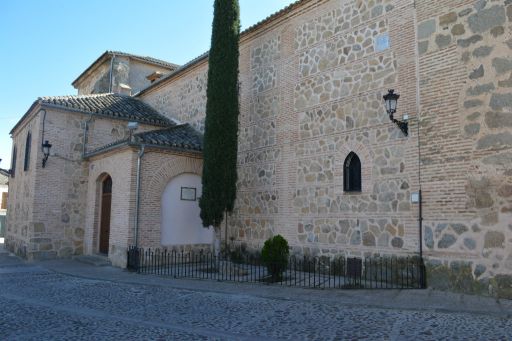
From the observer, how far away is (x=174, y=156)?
454 inches

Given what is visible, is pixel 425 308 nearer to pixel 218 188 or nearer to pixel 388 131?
pixel 388 131

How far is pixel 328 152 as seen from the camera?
9195 mm

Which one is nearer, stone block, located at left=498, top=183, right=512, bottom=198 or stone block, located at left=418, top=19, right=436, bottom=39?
stone block, located at left=498, top=183, right=512, bottom=198

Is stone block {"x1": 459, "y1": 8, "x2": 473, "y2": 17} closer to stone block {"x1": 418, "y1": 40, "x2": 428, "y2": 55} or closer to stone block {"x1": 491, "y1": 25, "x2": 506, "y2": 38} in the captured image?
stone block {"x1": 491, "y1": 25, "x2": 506, "y2": 38}

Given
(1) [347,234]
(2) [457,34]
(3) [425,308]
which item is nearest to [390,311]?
(3) [425,308]

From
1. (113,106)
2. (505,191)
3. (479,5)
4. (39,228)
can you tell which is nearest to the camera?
(505,191)

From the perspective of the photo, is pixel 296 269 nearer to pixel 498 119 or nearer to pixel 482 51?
pixel 498 119

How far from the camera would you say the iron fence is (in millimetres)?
7500

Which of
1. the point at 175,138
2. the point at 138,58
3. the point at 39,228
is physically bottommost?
the point at 39,228

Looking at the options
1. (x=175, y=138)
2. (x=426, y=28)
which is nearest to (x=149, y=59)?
(x=175, y=138)

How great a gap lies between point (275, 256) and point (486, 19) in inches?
224

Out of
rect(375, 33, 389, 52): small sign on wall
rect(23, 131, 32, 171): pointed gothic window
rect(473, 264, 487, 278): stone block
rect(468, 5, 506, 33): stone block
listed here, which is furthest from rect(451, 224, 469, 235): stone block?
rect(23, 131, 32, 171): pointed gothic window

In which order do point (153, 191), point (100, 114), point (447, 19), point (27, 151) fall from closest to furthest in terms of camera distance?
point (447, 19) → point (153, 191) → point (100, 114) → point (27, 151)

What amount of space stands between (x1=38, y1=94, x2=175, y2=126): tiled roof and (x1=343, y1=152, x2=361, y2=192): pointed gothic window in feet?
26.8
